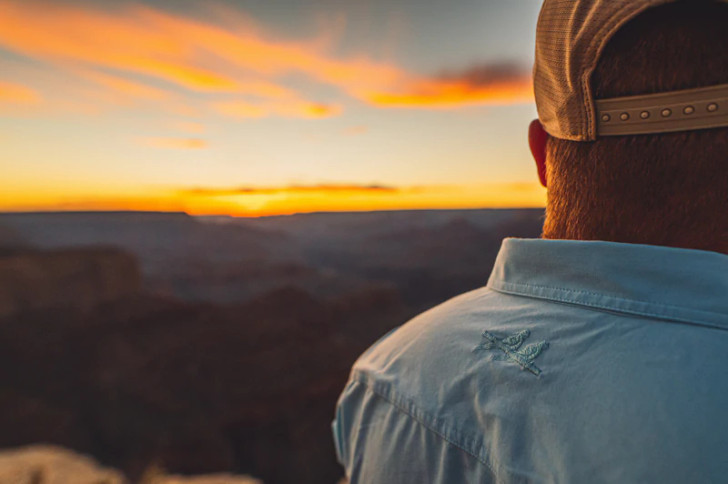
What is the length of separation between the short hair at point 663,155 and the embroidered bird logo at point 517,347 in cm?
19

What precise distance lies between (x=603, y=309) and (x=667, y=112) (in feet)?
0.90

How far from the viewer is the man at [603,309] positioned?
0.45 metres

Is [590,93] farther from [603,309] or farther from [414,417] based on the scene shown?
[414,417]

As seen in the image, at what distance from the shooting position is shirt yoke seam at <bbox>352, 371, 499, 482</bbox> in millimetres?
565

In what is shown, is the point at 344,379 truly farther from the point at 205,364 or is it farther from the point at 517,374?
the point at 517,374

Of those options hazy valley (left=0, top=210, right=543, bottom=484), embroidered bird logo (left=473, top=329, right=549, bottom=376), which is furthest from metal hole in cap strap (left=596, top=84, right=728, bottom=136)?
hazy valley (left=0, top=210, right=543, bottom=484)

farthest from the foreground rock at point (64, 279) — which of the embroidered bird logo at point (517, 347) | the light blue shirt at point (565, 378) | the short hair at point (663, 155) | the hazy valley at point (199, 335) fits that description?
the short hair at point (663, 155)

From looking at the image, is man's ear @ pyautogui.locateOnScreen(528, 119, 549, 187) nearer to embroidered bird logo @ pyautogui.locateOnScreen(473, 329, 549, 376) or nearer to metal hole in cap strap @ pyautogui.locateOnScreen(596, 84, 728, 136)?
metal hole in cap strap @ pyautogui.locateOnScreen(596, 84, 728, 136)

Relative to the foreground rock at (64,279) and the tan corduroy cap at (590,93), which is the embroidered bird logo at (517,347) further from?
the foreground rock at (64,279)

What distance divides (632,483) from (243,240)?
3439 cm

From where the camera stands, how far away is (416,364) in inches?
26.8

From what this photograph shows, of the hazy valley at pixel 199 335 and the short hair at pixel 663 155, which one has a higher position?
the short hair at pixel 663 155

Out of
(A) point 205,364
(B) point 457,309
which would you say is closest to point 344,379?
(A) point 205,364

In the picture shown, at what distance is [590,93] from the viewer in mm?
640
